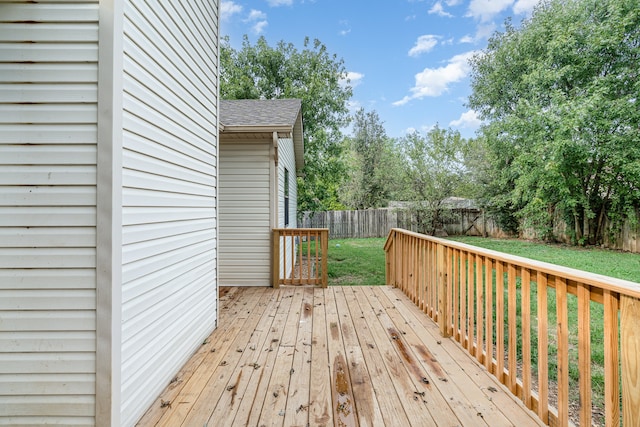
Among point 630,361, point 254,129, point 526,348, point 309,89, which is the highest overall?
point 309,89

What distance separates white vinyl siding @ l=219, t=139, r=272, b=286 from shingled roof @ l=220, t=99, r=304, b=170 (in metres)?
0.36

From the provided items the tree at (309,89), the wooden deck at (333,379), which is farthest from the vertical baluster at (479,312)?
the tree at (309,89)

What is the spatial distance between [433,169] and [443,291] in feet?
35.9

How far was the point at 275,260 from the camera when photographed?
16.8ft

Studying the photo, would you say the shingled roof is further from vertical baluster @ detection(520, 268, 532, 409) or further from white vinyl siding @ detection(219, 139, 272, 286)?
vertical baluster @ detection(520, 268, 532, 409)

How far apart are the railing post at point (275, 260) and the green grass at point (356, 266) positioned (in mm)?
1553

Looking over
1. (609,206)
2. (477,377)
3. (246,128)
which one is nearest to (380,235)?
(609,206)

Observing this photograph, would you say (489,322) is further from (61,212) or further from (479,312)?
(61,212)

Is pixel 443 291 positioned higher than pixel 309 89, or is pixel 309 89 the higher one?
pixel 309 89

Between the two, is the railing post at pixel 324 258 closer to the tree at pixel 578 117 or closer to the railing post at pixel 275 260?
the railing post at pixel 275 260

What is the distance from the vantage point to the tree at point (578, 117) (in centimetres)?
918

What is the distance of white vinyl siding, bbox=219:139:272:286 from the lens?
5.19 meters

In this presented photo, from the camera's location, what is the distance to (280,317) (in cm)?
367

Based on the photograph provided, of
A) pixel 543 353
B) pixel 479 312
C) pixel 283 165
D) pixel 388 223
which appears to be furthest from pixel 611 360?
pixel 388 223
